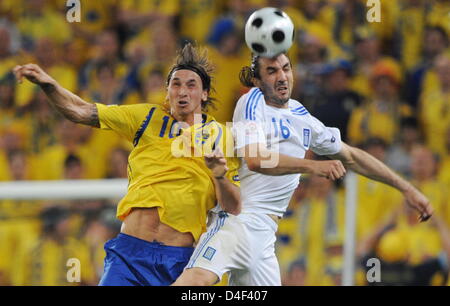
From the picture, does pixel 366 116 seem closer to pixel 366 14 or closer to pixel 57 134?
pixel 366 14

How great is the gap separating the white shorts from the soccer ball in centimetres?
98

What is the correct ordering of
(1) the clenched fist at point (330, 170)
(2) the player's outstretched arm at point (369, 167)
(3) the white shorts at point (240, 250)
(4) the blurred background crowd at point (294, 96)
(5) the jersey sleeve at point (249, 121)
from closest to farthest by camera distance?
(1) the clenched fist at point (330, 170) → (5) the jersey sleeve at point (249, 121) → (3) the white shorts at point (240, 250) → (2) the player's outstretched arm at point (369, 167) → (4) the blurred background crowd at point (294, 96)

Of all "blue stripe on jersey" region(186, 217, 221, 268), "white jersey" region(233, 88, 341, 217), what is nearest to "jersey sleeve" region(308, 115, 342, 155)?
"white jersey" region(233, 88, 341, 217)

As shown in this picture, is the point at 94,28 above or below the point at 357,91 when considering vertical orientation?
above

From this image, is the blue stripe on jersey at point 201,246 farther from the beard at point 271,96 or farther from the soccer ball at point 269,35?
the soccer ball at point 269,35

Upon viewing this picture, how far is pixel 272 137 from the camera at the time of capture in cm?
625

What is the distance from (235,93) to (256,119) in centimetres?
356

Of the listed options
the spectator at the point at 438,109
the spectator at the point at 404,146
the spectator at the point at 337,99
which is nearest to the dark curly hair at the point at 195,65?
the spectator at the point at 337,99

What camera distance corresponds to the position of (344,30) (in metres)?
10.4

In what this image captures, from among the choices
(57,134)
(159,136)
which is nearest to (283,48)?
(159,136)

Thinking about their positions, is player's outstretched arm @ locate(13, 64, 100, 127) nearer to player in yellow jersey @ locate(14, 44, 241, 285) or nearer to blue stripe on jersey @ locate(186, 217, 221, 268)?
player in yellow jersey @ locate(14, 44, 241, 285)

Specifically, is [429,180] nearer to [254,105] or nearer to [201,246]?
[254,105]

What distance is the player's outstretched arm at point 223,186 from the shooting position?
575cm

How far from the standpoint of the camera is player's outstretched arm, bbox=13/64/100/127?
19.5 feet
